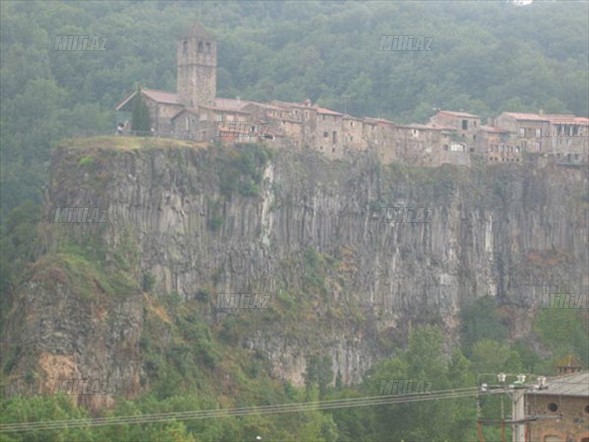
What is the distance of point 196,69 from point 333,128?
10358 mm

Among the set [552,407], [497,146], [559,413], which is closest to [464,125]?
[497,146]

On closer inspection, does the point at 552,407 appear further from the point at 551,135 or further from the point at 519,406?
the point at 551,135

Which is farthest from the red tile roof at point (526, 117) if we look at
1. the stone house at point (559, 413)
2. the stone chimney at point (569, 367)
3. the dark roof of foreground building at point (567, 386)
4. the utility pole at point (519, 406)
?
the stone house at point (559, 413)

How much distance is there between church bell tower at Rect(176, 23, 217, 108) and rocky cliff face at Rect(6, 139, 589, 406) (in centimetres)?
618

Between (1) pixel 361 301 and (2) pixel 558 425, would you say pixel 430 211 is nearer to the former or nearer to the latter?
(1) pixel 361 301

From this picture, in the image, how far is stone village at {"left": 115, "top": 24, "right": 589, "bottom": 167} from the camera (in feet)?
428

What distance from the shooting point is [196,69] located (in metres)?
133

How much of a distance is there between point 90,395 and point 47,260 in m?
8.61

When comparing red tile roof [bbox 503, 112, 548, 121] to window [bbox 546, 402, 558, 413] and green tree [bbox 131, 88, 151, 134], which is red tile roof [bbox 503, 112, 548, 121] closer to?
green tree [bbox 131, 88, 151, 134]

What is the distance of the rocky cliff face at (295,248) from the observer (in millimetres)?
113938

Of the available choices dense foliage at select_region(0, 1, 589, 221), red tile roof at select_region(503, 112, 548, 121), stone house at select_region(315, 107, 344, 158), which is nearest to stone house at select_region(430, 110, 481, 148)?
red tile roof at select_region(503, 112, 548, 121)

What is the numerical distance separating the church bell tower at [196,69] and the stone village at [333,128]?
0.06 m

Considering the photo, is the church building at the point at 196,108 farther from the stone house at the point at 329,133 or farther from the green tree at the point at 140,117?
the stone house at the point at 329,133

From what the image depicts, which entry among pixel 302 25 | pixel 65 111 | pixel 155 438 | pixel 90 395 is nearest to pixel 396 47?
pixel 302 25
